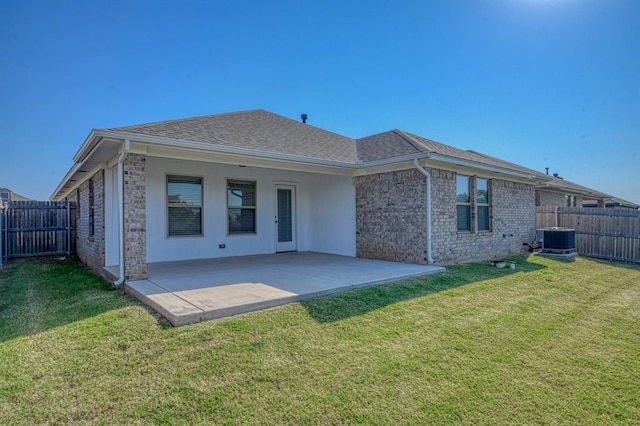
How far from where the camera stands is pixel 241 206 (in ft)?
34.1

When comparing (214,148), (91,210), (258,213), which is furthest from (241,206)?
(91,210)

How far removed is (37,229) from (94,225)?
5469 millimetres

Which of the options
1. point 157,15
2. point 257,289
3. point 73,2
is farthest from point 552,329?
point 73,2

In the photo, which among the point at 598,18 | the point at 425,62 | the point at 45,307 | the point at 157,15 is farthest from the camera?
the point at 425,62

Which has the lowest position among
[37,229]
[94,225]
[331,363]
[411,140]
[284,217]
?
[331,363]

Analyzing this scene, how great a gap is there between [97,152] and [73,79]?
503 centimetres

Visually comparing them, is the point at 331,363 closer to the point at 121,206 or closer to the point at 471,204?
the point at 121,206

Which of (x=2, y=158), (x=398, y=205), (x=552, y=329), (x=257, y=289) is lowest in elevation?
(x=552, y=329)

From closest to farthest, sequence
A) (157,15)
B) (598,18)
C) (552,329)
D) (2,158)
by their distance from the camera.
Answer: (552,329) → (157,15) → (598,18) → (2,158)

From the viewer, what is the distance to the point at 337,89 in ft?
44.0

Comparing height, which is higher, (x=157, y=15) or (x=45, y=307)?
(x=157, y=15)

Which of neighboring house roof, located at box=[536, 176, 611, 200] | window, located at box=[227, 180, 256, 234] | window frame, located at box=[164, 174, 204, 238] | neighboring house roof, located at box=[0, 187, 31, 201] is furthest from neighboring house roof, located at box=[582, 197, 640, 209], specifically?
neighboring house roof, located at box=[0, 187, 31, 201]

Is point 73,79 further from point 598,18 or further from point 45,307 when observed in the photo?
point 598,18

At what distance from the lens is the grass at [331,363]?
8.96ft
